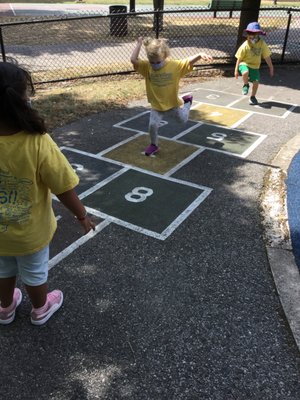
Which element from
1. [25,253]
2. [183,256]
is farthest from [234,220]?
[25,253]

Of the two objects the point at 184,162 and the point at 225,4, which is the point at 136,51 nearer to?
the point at 184,162

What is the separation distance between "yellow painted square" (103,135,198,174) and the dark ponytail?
3.16 m

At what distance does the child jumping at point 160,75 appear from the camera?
4.98 meters


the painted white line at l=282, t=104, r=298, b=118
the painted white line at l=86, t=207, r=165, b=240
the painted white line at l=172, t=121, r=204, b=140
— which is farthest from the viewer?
the painted white line at l=282, t=104, r=298, b=118

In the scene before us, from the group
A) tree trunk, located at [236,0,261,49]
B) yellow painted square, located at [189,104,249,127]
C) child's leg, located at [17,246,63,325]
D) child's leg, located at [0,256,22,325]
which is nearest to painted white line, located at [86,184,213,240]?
child's leg, located at [17,246,63,325]

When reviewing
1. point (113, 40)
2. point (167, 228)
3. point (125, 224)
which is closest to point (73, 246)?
point (125, 224)

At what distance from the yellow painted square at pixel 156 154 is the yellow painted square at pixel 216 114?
1.25 m

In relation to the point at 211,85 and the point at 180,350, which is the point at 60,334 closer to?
the point at 180,350

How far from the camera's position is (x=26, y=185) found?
2.17 metres

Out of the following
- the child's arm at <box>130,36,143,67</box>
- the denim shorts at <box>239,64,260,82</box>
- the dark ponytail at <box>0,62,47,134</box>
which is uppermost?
the dark ponytail at <box>0,62,47,134</box>

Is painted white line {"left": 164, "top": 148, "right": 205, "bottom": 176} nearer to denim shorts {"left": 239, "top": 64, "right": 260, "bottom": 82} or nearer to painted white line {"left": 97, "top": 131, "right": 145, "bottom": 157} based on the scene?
painted white line {"left": 97, "top": 131, "right": 145, "bottom": 157}

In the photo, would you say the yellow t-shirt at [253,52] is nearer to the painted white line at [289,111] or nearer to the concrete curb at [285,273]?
the painted white line at [289,111]

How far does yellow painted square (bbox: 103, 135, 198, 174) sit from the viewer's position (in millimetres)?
5272

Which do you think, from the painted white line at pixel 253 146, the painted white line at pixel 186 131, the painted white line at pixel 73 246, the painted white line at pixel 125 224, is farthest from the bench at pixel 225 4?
the painted white line at pixel 73 246
